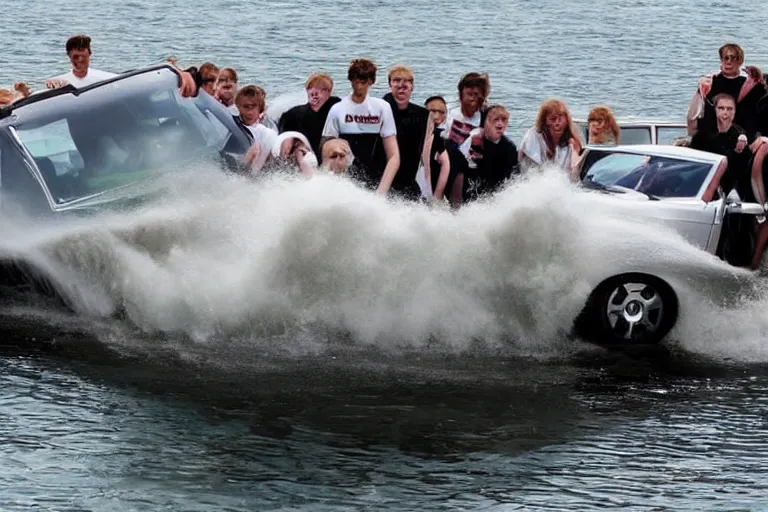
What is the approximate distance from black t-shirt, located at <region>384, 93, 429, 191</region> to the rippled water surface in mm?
597

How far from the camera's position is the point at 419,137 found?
43.0 ft

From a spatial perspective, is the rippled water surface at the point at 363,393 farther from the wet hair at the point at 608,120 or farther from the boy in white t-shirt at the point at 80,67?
the boy in white t-shirt at the point at 80,67

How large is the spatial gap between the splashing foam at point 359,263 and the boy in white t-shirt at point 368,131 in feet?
1.47

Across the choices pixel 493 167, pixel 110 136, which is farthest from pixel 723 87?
pixel 110 136

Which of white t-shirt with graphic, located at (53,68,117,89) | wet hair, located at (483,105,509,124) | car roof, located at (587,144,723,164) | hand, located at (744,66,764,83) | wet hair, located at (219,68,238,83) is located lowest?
car roof, located at (587,144,723,164)

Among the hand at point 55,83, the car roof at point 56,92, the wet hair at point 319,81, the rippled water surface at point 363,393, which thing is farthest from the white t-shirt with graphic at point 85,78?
the rippled water surface at point 363,393

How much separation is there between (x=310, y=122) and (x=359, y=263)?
154 cm

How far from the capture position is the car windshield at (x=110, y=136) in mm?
12305

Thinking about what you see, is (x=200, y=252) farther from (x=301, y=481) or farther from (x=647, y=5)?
(x=647, y=5)

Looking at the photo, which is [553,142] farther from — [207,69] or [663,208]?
[207,69]

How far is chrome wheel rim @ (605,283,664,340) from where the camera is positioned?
41.4 feet

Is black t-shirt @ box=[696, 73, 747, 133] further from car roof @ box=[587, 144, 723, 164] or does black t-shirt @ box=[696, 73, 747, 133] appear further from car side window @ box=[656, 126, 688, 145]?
car side window @ box=[656, 126, 688, 145]

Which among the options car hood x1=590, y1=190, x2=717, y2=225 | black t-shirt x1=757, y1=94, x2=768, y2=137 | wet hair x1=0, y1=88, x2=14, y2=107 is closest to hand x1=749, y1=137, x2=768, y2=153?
car hood x1=590, y1=190, x2=717, y2=225

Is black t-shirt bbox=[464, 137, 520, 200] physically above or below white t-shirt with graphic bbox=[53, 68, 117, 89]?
below
